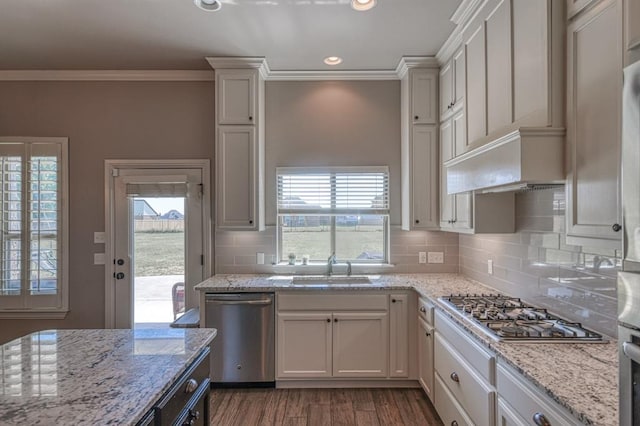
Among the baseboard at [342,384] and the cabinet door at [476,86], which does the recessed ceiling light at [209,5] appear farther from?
the baseboard at [342,384]

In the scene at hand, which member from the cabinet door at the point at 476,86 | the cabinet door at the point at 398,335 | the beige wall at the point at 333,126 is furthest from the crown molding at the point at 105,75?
the cabinet door at the point at 398,335

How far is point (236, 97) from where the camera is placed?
326 centimetres

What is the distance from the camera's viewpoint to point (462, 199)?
2.74 meters

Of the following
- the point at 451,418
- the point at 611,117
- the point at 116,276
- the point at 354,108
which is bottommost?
the point at 451,418

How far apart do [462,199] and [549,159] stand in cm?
121

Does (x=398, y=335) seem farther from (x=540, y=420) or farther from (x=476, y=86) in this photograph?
(x=476, y=86)

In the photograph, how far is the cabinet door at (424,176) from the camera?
327 cm

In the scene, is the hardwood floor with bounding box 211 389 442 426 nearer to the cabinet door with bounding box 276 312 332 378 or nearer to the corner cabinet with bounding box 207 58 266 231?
the cabinet door with bounding box 276 312 332 378

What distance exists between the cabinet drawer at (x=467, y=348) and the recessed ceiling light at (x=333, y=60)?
235 centimetres

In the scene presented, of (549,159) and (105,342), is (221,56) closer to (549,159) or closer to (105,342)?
(105,342)

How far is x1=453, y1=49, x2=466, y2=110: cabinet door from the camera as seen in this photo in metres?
2.66

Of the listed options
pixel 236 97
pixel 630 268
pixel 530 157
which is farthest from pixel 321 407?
pixel 236 97

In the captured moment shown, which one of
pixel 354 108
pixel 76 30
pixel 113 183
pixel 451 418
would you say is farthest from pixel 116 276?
pixel 451 418

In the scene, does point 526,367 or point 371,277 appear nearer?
point 526,367
